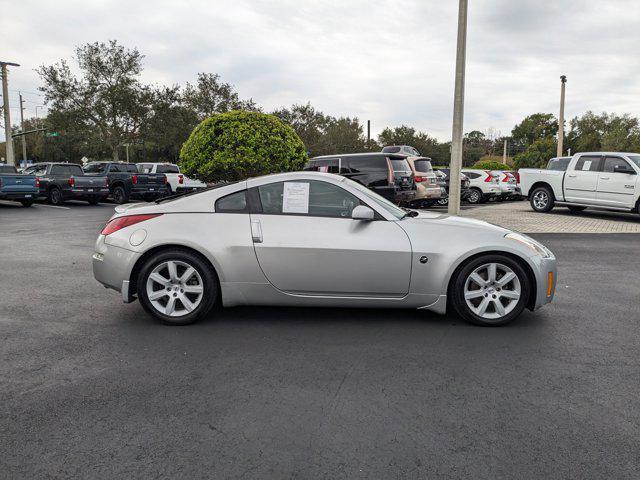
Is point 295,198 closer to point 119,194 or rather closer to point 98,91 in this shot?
point 119,194

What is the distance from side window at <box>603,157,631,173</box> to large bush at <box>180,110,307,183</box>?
31.0 feet

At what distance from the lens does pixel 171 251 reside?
5102 mm

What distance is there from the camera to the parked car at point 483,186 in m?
24.2

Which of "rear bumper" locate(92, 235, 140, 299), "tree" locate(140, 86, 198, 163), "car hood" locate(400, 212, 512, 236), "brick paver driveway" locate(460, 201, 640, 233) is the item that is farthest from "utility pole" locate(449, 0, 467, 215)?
"tree" locate(140, 86, 198, 163)

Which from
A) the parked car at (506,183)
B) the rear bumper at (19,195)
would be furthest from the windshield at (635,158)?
the rear bumper at (19,195)

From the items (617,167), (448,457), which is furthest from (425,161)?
(448,457)

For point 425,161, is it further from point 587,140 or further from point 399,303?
point 587,140

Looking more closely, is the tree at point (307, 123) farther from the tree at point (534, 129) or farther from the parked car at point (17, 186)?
the tree at point (534, 129)

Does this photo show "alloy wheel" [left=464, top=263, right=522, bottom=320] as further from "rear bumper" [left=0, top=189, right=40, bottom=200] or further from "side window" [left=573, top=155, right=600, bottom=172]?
"rear bumper" [left=0, top=189, right=40, bottom=200]

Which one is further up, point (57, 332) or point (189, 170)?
point (189, 170)

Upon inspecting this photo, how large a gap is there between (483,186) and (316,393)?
22167mm

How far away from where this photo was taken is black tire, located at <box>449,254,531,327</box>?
16.5ft

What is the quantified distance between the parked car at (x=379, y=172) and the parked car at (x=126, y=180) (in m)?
10.3

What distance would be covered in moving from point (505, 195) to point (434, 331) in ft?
71.0
